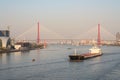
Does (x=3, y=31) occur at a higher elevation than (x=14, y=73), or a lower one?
higher

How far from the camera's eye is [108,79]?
1709 centimetres

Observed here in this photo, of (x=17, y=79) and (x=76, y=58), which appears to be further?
(x=76, y=58)

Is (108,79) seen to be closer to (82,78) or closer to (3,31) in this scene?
(82,78)

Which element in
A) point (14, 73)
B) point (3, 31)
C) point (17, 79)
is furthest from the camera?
point (3, 31)

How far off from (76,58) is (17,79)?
49.1ft

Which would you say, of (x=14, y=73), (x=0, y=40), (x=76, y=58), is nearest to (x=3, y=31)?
(x=0, y=40)

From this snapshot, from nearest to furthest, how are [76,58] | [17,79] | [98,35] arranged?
[17,79]
[76,58]
[98,35]

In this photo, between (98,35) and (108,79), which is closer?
(108,79)

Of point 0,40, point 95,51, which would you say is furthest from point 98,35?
point 0,40

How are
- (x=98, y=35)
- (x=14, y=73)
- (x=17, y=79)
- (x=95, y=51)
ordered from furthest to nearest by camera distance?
1. (x=98, y=35)
2. (x=95, y=51)
3. (x=14, y=73)
4. (x=17, y=79)

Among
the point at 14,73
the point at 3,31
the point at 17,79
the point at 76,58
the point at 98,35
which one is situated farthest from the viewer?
the point at 3,31

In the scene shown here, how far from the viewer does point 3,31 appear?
2594 inches

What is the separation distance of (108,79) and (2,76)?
5848 millimetres

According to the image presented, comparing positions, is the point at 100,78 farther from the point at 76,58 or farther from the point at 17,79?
the point at 76,58
